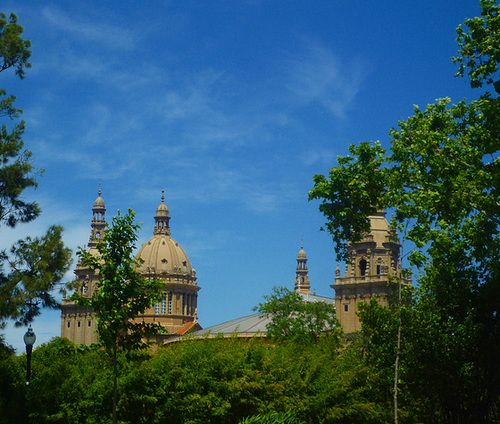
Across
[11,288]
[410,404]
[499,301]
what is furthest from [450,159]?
[11,288]

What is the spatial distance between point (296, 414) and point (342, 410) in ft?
9.92

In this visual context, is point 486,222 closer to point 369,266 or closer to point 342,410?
point 342,410

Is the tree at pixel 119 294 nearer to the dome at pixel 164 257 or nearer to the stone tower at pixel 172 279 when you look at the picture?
the stone tower at pixel 172 279

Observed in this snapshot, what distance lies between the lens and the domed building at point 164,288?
155875mm

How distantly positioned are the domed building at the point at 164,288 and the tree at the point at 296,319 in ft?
234

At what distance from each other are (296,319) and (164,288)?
89.7 metres

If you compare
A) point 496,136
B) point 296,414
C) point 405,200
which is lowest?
point 296,414

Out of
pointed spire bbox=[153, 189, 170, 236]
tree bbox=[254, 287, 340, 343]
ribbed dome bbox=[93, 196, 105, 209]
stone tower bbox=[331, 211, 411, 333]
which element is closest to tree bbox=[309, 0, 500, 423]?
tree bbox=[254, 287, 340, 343]

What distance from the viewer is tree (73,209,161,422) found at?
29.5m

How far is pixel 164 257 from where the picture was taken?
163125mm

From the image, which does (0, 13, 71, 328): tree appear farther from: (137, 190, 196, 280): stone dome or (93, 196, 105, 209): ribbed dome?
(93, 196, 105, 209): ribbed dome

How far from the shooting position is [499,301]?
104 ft

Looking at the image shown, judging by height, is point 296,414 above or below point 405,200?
below

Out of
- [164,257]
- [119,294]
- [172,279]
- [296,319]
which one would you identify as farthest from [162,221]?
[119,294]
